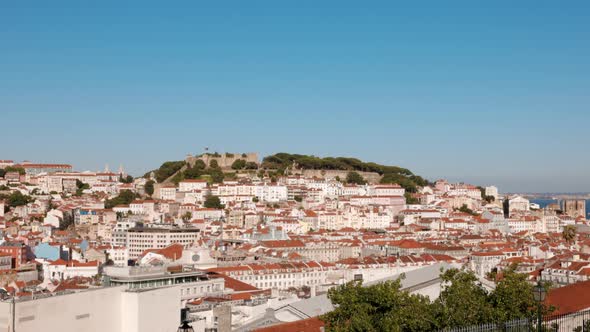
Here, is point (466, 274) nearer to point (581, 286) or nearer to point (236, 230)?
point (581, 286)

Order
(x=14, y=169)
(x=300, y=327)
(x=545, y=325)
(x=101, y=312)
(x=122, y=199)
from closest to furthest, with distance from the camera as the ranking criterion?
(x=545, y=325), (x=101, y=312), (x=300, y=327), (x=122, y=199), (x=14, y=169)

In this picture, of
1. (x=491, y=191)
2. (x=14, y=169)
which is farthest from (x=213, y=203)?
(x=491, y=191)

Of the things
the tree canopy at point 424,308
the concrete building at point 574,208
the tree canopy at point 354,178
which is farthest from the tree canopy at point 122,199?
the tree canopy at point 424,308

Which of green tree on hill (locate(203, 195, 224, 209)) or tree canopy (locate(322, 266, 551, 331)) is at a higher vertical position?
green tree on hill (locate(203, 195, 224, 209))

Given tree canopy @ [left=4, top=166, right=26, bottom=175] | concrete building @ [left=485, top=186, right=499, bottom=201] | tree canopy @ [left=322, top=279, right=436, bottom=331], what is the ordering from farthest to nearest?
concrete building @ [left=485, top=186, right=499, bottom=201] < tree canopy @ [left=4, top=166, right=26, bottom=175] < tree canopy @ [left=322, top=279, right=436, bottom=331]

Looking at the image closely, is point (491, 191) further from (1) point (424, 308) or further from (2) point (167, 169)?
(1) point (424, 308)

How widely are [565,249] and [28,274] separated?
28.7m

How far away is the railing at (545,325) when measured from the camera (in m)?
10.5

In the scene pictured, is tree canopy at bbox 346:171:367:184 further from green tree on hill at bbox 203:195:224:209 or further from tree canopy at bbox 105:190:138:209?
tree canopy at bbox 105:190:138:209

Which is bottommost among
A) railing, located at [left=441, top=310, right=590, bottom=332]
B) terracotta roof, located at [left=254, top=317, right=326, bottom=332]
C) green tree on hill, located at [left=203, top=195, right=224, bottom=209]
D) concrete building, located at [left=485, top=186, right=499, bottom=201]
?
→ terracotta roof, located at [left=254, top=317, right=326, bottom=332]

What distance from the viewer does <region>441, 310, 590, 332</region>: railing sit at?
412 inches

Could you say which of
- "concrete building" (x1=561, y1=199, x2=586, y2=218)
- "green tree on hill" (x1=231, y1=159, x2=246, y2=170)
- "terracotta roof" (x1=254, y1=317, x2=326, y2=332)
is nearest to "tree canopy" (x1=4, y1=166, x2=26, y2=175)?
"green tree on hill" (x1=231, y1=159, x2=246, y2=170)

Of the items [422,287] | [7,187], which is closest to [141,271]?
[422,287]

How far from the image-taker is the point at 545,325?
443 inches
